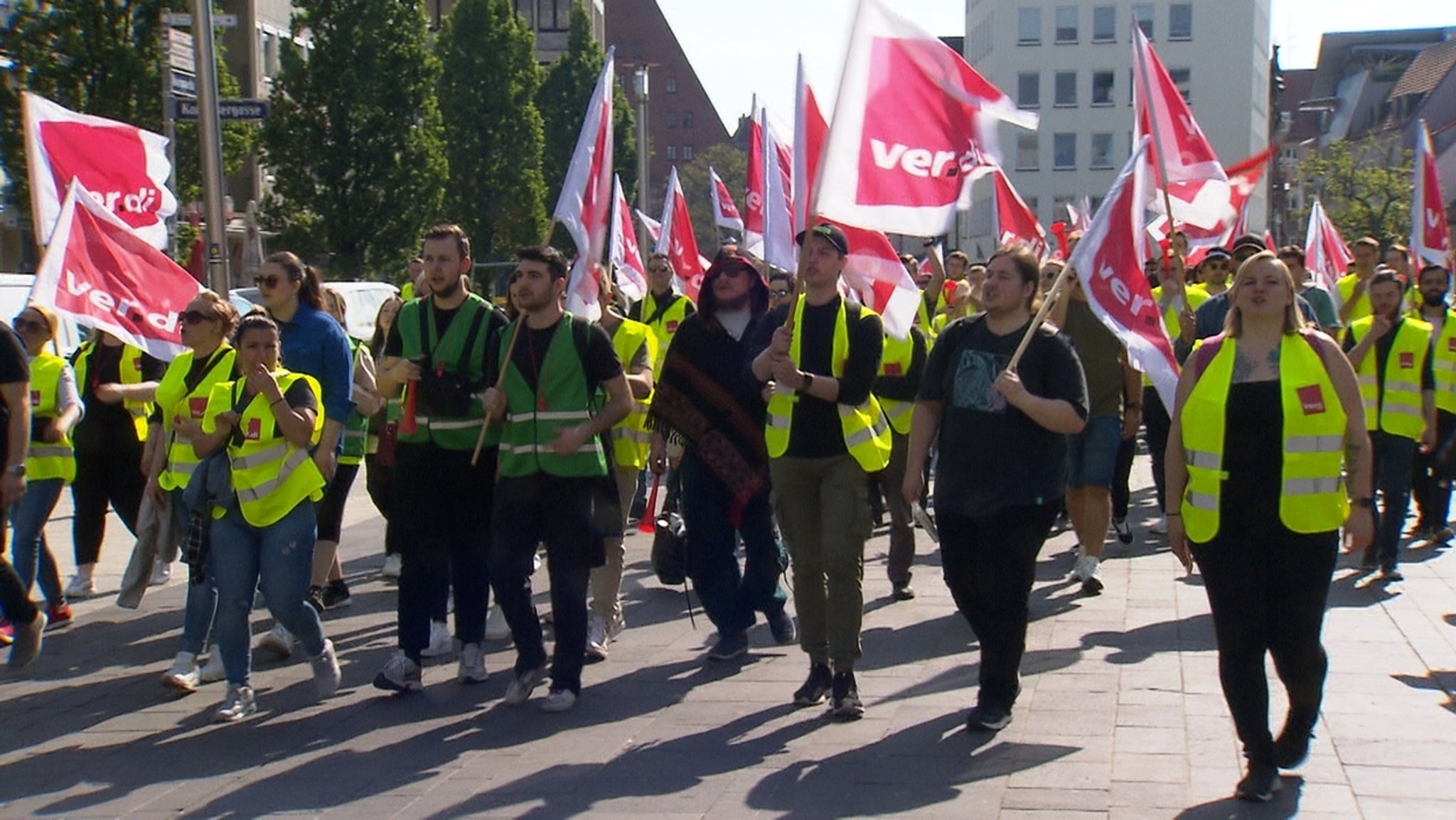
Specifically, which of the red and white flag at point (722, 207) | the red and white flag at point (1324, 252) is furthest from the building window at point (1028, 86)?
the red and white flag at point (1324, 252)

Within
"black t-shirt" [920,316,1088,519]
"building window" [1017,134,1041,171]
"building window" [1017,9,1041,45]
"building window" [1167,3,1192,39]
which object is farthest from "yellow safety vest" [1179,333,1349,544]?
"building window" [1167,3,1192,39]

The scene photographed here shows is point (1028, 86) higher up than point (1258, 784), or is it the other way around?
point (1028, 86)

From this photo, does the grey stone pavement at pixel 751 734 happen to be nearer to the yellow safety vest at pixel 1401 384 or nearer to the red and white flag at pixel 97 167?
the yellow safety vest at pixel 1401 384

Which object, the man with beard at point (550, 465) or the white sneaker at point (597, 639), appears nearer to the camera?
the man with beard at point (550, 465)

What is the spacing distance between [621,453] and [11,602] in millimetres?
3041

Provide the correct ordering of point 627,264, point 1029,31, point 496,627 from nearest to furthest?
point 496,627 → point 627,264 → point 1029,31

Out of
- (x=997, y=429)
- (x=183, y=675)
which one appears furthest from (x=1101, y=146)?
(x=997, y=429)

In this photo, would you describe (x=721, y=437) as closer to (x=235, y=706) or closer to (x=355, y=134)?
(x=235, y=706)

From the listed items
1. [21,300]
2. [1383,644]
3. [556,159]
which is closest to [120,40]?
[21,300]

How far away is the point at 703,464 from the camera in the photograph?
8023mm

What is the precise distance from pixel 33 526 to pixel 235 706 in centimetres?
273

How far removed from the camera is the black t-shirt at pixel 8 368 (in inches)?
310

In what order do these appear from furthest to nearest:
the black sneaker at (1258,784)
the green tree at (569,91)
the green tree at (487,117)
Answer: the green tree at (569,91) → the green tree at (487,117) → the black sneaker at (1258,784)

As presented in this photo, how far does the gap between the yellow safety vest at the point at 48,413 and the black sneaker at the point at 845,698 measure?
4.55 metres
